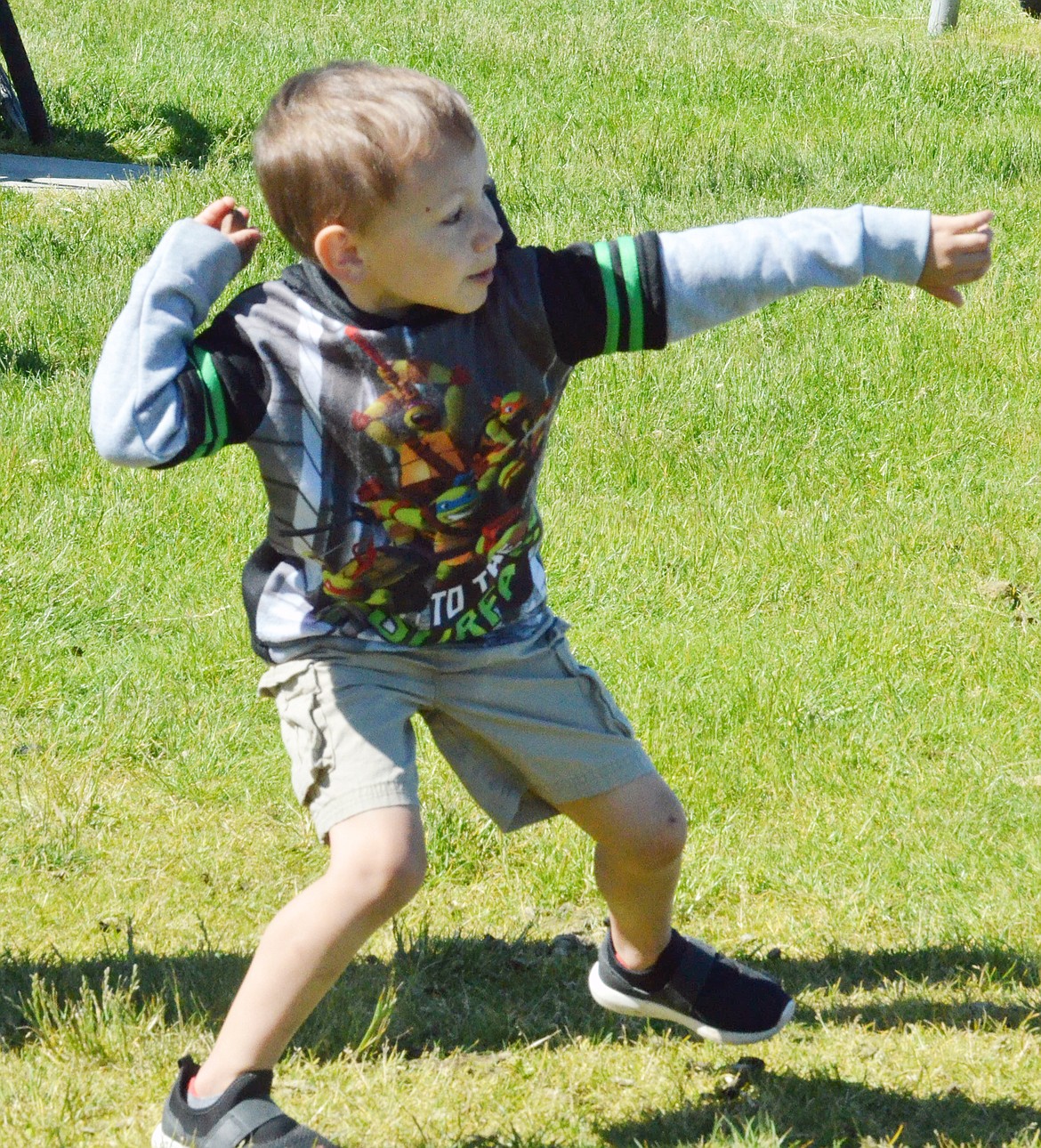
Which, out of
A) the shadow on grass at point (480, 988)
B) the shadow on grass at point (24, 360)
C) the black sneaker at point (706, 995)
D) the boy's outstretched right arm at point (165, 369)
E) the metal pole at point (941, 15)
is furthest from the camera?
the metal pole at point (941, 15)

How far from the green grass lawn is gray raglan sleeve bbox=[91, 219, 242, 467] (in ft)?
3.96

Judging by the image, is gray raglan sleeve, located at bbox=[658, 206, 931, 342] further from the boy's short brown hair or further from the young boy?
→ the boy's short brown hair

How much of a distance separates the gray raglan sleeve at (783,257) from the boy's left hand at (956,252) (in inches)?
0.7

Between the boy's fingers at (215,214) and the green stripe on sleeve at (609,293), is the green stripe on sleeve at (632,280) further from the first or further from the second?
the boy's fingers at (215,214)

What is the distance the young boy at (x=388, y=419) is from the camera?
2549 millimetres

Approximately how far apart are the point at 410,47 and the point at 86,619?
751 centimetres

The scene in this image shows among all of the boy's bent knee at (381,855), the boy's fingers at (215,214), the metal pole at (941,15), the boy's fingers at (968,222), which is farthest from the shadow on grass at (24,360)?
the metal pole at (941,15)

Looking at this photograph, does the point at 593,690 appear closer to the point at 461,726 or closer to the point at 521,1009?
the point at 461,726

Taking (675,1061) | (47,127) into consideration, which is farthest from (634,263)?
(47,127)

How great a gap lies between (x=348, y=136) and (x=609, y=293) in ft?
1.61

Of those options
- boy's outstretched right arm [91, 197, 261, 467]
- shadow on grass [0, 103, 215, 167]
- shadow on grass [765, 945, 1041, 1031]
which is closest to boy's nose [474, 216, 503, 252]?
boy's outstretched right arm [91, 197, 261, 467]

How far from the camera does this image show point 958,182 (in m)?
8.34

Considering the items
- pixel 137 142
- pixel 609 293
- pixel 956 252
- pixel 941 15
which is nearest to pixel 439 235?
pixel 609 293

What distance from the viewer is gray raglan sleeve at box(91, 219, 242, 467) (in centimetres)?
248
